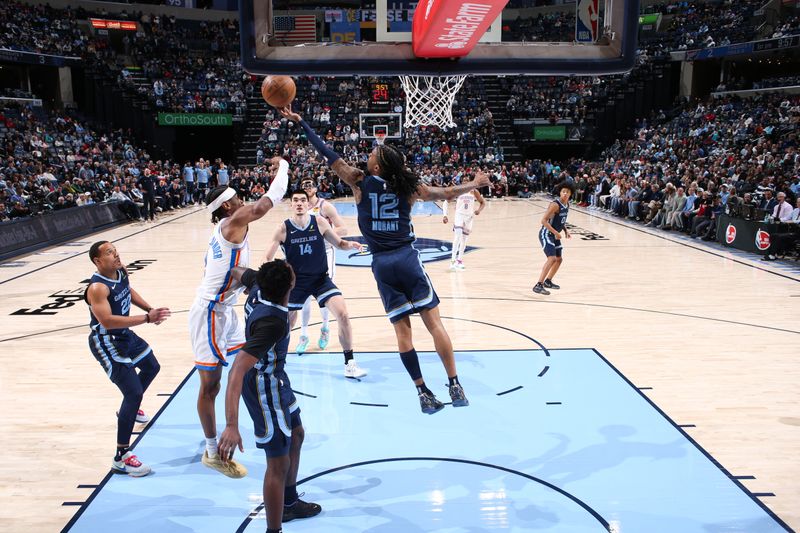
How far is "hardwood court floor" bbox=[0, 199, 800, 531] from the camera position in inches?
183

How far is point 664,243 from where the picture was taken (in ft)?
48.6

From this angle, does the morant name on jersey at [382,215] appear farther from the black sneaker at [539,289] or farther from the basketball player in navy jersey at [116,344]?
the black sneaker at [539,289]

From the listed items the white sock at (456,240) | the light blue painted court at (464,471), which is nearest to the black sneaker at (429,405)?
the light blue painted court at (464,471)

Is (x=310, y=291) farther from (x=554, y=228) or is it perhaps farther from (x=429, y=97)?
(x=554, y=228)

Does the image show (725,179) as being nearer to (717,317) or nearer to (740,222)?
(740,222)

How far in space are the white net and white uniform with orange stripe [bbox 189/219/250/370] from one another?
15.3 ft

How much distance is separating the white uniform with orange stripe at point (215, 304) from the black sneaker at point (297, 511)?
1.04 metres

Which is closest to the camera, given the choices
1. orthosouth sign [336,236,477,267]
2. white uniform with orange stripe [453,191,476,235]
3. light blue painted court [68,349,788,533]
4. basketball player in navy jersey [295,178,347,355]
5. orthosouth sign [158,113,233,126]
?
light blue painted court [68,349,788,533]

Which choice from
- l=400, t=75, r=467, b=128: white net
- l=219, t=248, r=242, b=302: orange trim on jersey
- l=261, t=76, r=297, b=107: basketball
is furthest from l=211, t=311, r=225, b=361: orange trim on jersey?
l=400, t=75, r=467, b=128: white net

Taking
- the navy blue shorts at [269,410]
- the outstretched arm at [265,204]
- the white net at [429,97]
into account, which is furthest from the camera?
the white net at [429,97]

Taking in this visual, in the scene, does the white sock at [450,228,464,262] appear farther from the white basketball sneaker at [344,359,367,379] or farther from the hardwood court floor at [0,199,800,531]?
the white basketball sneaker at [344,359,367,379]

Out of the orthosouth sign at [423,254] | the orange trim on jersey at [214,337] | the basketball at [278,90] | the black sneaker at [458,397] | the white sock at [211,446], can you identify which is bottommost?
the orthosouth sign at [423,254]

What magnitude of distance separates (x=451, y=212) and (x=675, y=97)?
50.2 feet

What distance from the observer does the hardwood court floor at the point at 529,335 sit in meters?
4.64
